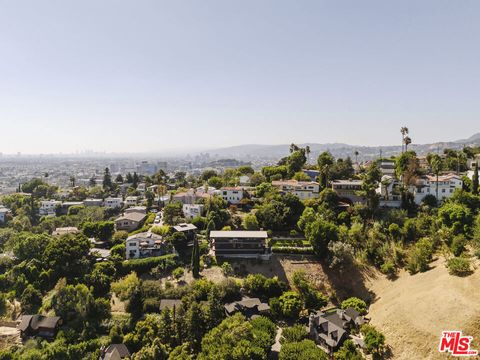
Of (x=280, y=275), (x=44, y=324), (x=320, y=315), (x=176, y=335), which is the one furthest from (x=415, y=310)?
(x=44, y=324)

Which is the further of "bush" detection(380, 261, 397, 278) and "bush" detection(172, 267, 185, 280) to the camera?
"bush" detection(172, 267, 185, 280)

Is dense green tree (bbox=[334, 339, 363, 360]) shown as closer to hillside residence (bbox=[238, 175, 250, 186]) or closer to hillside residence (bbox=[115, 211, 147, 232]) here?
hillside residence (bbox=[115, 211, 147, 232])

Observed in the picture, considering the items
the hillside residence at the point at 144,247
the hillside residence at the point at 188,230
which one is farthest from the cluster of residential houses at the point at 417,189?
the hillside residence at the point at 144,247

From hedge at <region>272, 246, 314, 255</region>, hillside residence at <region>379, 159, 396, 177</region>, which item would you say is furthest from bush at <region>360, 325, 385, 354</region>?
hillside residence at <region>379, 159, 396, 177</region>

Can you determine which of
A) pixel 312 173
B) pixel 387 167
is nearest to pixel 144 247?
pixel 312 173

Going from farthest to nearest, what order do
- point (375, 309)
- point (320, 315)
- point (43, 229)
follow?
point (43, 229), point (375, 309), point (320, 315)

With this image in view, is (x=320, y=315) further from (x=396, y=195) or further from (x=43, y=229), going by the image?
(x=43, y=229)
